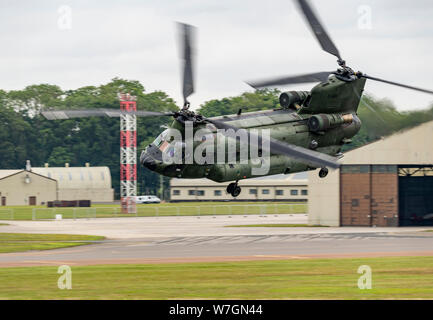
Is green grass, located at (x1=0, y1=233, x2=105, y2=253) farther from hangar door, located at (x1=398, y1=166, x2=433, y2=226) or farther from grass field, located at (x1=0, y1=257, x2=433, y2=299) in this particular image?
hangar door, located at (x1=398, y1=166, x2=433, y2=226)

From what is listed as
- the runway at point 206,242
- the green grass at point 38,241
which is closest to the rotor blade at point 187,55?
the runway at point 206,242

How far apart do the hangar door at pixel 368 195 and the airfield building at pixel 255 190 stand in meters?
58.2

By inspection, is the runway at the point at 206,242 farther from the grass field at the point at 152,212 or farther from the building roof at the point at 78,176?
the building roof at the point at 78,176

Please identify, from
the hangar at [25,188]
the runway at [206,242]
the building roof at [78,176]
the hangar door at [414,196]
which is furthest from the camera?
the building roof at [78,176]

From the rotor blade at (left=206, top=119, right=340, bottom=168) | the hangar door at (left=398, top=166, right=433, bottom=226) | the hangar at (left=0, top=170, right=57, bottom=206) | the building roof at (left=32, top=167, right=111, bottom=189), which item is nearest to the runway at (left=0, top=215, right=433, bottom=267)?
the hangar door at (left=398, top=166, right=433, bottom=226)

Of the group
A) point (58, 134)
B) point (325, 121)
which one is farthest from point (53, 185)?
point (325, 121)

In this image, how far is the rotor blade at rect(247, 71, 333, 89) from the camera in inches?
1190

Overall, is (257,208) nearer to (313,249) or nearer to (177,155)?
(313,249)

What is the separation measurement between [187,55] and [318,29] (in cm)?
560

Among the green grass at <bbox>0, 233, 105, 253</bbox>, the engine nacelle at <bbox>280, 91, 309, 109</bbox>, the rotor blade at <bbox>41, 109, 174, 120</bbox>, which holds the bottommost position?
the green grass at <bbox>0, 233, 105, 253</bbox>

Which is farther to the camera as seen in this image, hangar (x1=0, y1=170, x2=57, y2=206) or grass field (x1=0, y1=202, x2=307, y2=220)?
hangar (x1=0, y1=170, x2=57, y2=206)

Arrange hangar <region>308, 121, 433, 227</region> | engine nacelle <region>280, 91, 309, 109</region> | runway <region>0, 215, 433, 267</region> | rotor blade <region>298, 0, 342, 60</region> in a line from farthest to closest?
hangar <region>308, 121, 433, 227</region>
runway <region>0, 215, 433, 267</region>
engine nacelle <region>280, 91, 309, 109</region>
rotor blade <region>298, 0, 342, 60</region>

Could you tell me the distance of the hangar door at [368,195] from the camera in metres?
84.8
